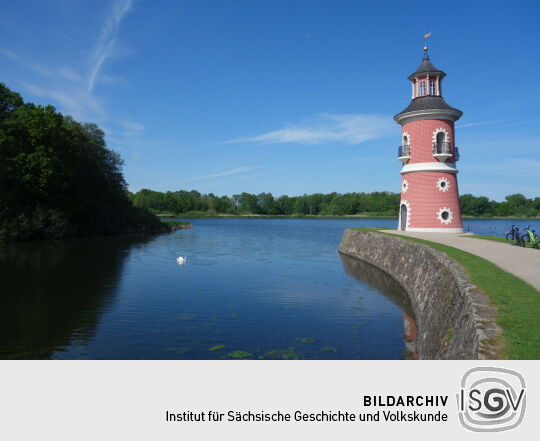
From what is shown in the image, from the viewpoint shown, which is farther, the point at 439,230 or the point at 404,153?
the point at 404,153

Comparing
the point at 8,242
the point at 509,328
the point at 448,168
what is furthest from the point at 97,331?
the point at 8,242

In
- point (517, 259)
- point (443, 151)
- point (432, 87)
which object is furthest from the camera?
point (432, 87)

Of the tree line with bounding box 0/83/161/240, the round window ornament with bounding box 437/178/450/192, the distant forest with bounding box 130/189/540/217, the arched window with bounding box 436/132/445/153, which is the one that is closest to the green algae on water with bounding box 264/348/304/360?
the round window ornament with bounding box 437/178/450/192

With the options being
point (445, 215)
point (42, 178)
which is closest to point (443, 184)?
point (445, 215)

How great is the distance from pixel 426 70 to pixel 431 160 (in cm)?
674

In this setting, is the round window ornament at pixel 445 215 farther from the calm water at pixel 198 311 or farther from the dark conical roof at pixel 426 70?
the dark conical roof at pixel 426 70

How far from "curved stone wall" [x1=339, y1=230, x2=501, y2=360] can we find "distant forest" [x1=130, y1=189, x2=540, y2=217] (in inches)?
5002

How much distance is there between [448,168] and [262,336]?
2091 cm

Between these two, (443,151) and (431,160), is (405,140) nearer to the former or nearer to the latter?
(431,160)

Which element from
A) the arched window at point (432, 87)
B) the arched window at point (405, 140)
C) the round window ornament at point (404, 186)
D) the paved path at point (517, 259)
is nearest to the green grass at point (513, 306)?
the paved path at point (517, 259)

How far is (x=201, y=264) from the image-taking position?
81.5ft

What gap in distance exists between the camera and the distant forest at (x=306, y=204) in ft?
431
